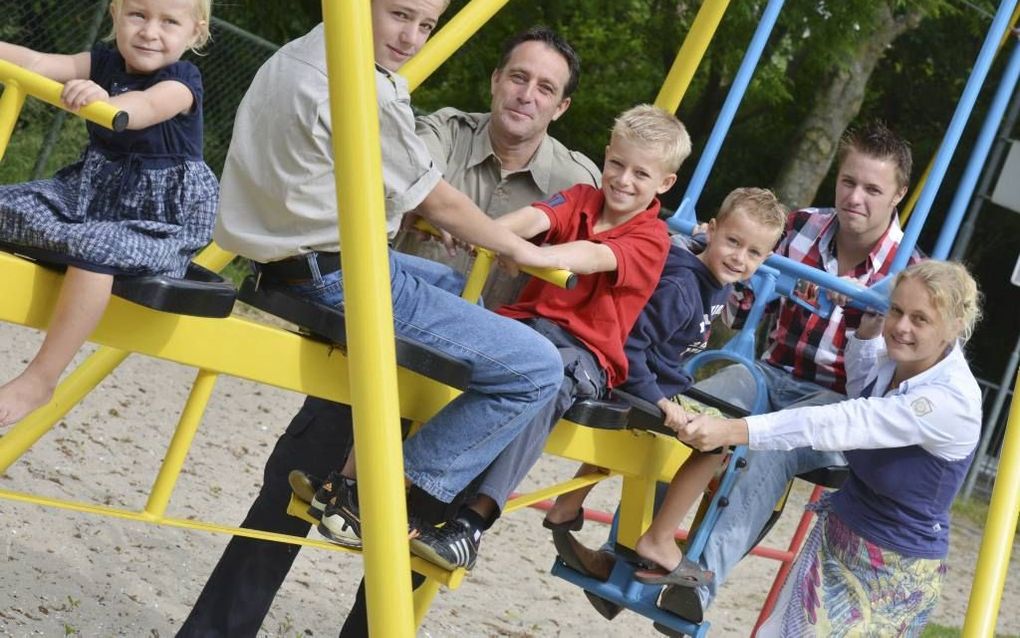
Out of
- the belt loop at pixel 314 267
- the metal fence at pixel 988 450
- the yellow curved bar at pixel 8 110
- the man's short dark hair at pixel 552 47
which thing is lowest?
the metal fence at pixel 988 450

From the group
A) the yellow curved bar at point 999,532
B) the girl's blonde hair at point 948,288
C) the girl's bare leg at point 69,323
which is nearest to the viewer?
the yellow curved bar at point 999,532

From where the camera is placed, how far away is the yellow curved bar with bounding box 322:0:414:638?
53.8 inches

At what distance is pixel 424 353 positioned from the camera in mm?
2600

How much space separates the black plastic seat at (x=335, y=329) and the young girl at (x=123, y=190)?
16 centimetres

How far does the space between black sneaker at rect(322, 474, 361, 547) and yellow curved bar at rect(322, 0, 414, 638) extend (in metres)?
1.30

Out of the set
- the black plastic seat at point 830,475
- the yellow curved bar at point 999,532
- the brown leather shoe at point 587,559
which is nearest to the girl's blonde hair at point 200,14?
the yellow curved bar at point 999,532

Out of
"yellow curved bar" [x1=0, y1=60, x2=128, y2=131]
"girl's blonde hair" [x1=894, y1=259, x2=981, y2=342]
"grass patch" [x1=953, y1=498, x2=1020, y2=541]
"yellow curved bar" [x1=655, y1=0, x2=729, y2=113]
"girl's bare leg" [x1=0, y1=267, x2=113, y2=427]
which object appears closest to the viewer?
"yellow curved bar" [x1=0, y1=60, x2=128, y2=131]

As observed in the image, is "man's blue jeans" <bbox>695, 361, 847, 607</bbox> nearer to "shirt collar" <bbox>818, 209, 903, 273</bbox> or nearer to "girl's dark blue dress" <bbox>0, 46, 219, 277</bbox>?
"shirt collar" <bbox>818, 209, 903, 273</bbox>

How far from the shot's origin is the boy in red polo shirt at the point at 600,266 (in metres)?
2.88

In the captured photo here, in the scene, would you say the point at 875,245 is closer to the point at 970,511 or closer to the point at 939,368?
the point at 939,368

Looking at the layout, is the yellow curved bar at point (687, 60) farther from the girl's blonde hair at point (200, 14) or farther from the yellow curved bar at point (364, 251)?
the yellow curved bar at point (364, 251)

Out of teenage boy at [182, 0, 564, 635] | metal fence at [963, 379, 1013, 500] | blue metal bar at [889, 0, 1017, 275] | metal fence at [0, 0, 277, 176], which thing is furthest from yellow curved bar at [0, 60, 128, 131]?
metal fence at [963, 379, 1013, 500]

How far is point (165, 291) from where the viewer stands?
7.63 feet

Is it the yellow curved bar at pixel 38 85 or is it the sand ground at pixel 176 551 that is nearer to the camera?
the yellow curved bar at pixel 38 85
